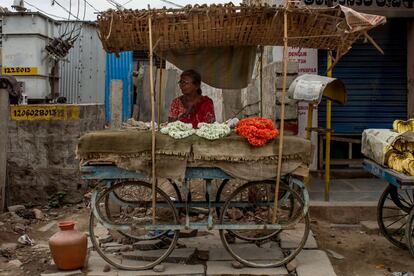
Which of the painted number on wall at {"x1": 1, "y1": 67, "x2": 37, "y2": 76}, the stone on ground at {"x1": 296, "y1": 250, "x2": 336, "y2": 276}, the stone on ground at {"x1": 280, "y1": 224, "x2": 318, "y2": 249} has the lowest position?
the stone on ground at {"x1": 296, "y1": 250, "x2": 336, "y2": 276}

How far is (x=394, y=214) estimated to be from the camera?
705 cm

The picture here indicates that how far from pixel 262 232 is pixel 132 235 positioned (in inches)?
61.5

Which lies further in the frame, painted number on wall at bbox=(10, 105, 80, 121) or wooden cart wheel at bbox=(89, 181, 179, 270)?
painted number on wall at bbox=(10, 105, 80, 121)

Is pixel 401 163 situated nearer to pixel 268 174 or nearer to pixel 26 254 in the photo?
pixel 268 174

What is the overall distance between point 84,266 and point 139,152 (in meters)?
1.38

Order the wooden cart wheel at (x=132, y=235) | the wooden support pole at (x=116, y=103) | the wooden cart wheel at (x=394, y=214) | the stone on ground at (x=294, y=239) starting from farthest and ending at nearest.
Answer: the wooden support pole at (x=116, y=103) → the wooden cart wheel at (x=394, y=214) → the stone on ground at (x=294, y=239) → the wooden cart wheel at (x=132, y=235)

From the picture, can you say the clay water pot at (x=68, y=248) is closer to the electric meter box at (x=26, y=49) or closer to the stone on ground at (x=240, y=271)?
the stone on ground at (x=240, y=271)

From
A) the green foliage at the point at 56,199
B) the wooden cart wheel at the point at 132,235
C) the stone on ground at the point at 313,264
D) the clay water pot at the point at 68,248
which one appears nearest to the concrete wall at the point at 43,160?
the green foliage at the point at 56,199

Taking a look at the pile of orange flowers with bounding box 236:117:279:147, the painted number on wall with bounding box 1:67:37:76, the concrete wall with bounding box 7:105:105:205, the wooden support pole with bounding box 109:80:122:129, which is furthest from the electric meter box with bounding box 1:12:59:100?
the pile of orange flowers with bounding box 236:117:279:147

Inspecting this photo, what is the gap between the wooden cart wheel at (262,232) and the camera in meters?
5.40

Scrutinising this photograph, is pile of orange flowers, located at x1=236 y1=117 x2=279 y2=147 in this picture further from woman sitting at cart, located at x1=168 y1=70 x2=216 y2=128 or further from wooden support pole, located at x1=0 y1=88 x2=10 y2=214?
wooden support pole, located at x1=0 y1=88 x2=10 y2=214

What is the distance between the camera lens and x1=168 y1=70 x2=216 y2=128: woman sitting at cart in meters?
6.39

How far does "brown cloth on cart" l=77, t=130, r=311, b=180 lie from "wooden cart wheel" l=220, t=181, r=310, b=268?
0.93ft

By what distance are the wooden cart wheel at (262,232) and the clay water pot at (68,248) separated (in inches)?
57.5
